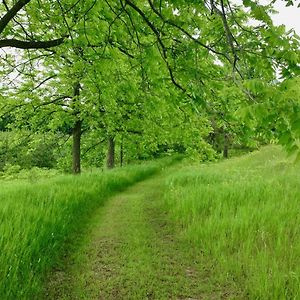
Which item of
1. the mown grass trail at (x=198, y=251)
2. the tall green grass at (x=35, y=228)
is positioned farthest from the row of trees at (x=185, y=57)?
the tall green grass at (x=35, y=228)

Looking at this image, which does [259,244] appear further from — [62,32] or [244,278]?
[62,32]

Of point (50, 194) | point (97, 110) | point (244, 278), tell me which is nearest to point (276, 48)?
point (244, 278)

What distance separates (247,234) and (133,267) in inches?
72.8

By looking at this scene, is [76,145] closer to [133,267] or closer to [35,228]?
[35,228]

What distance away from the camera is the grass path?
13.3 feet

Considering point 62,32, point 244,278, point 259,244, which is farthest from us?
point 62,32

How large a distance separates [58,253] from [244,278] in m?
2.75

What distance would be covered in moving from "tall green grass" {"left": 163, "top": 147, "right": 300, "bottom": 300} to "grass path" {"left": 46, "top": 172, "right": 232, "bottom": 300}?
0.24 meters

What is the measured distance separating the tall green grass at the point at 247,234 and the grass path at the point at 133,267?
0.24 m

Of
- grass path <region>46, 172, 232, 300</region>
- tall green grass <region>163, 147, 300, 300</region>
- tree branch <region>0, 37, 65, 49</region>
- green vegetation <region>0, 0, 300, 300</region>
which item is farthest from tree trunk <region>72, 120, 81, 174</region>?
tree branch <region>0, 37, 65, 49</region>

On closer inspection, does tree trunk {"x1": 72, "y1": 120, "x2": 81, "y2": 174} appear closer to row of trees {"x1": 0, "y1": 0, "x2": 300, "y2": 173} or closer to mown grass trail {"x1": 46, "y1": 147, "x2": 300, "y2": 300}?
row of trees {"x1": 0, "y1": 0, "x2": 300, "y2": 173}

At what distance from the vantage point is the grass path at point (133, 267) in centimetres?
405

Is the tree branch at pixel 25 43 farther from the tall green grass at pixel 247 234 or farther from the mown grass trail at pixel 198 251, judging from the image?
the tall green grass at pixel 247 234

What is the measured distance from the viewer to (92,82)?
618 cm
